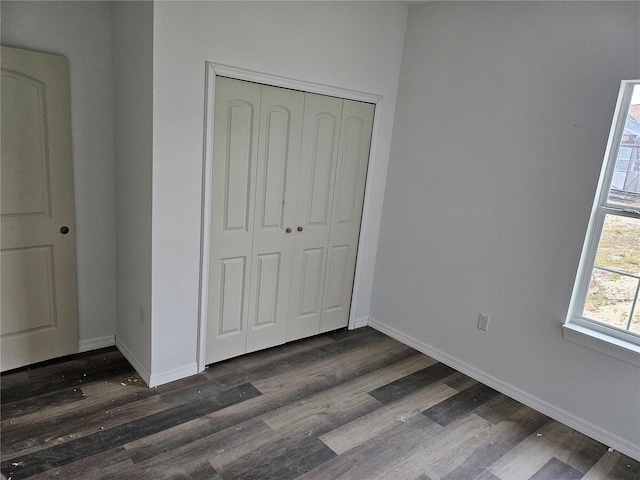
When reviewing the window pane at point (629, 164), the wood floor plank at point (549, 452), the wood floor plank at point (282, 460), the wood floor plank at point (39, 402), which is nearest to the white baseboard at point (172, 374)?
the wood floor plank at point (39, 402)

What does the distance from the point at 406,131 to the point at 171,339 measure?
90.2 inches

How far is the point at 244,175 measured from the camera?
2777 mm

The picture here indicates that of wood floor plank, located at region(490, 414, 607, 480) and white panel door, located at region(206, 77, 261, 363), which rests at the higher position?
white panel door, located at region(206, 77, 261, 363)

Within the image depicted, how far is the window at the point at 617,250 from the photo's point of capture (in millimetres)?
2367

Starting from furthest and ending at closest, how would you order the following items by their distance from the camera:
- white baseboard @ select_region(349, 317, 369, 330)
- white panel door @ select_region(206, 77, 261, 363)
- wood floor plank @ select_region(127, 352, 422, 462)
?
white baseboard @ select_region(349, 317, 369, 330)
white panel door @ select_region(206, 77, 261, 363)
wood floor plank @ select_region(127, 352, 422, 462)

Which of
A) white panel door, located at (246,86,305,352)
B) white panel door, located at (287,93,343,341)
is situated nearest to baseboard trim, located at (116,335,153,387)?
white panel door, located at (246,86,305,352)

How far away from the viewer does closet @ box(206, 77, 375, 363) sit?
8.89ft

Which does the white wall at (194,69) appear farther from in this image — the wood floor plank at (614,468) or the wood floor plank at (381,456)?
the wood floor plank at (614,468)

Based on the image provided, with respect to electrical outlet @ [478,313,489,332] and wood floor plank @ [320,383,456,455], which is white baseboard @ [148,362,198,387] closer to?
wood floor plank @ [320,383,456,455]

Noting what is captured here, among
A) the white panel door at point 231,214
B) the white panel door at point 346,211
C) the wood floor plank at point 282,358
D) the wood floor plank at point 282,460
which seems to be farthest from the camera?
the white panel door at point 346,211

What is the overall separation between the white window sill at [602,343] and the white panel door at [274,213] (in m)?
1.86

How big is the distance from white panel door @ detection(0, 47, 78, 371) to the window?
3143 mm

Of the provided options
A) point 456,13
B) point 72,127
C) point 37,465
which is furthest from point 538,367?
point 72,127

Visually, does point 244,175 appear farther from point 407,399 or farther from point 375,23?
point 407,399
